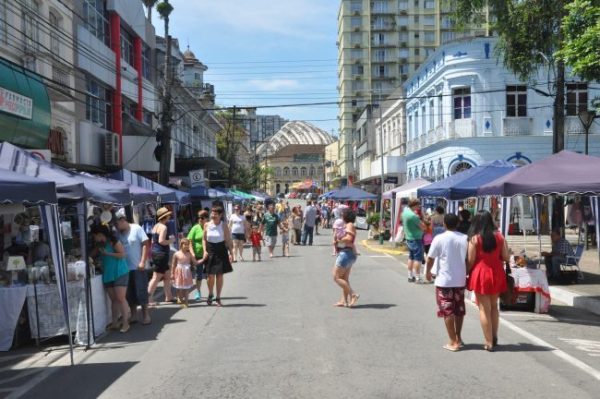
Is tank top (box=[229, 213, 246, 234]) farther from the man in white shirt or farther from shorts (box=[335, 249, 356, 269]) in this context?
the man in white shirt

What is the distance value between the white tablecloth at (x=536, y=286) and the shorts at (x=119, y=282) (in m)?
6.18

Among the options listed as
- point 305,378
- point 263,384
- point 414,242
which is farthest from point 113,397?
point 414,242

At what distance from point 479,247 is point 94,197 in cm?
581

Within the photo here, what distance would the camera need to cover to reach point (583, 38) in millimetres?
10734

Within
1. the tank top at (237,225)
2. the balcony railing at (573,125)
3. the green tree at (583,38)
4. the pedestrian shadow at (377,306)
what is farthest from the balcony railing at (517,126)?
the pedestrian shadow at (377,306)

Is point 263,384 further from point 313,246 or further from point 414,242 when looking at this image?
point 313,246

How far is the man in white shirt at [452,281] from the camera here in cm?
777

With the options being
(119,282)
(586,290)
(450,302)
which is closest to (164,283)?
(119,282)

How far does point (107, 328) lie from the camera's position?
9.79 meters

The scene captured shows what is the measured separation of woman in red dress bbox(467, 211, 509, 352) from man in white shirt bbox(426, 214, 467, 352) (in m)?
0.12

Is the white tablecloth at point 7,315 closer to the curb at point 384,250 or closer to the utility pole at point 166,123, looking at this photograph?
the curb at point 384,250

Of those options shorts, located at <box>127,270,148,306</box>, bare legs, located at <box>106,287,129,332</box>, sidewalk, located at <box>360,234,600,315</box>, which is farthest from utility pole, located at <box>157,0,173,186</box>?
bare legs, located at <box>106,287,129,332</box>

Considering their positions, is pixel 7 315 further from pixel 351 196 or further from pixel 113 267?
pixel 351 196

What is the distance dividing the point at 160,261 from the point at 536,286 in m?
6.37
